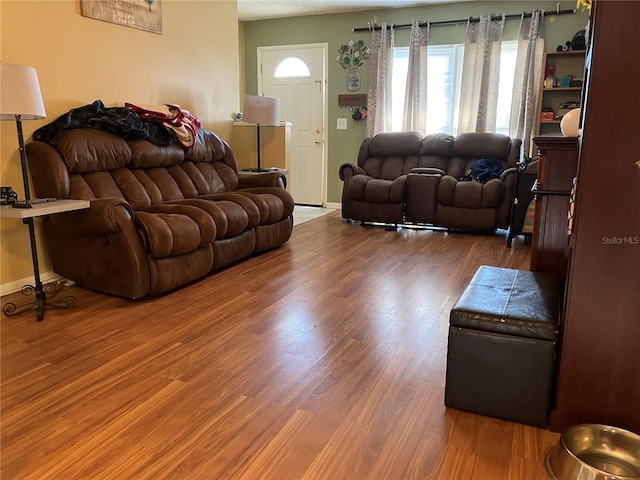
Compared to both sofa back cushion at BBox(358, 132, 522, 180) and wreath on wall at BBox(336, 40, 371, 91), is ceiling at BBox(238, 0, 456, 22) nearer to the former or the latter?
wreath on wall at BBox(336, 40, 371, 91)

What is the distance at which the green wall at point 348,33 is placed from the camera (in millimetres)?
5340

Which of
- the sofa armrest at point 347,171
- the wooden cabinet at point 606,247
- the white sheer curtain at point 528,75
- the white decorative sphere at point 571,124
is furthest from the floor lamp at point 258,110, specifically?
the wooden cabinet at point 606,247

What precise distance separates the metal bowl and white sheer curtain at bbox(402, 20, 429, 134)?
4.92 meters

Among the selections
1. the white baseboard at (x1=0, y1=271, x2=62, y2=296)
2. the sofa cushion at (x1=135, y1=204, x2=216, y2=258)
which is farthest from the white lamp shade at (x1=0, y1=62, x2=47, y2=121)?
the white baseboard at (x1=0, y1=271, x2=62, y2=296)

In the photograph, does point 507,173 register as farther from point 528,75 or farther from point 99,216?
point 99,216

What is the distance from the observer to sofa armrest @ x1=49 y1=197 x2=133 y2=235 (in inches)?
107

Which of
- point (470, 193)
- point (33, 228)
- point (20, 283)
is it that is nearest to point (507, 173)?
point (470, 193)

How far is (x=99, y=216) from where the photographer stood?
2727 mm

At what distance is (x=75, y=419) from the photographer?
171 centimetres

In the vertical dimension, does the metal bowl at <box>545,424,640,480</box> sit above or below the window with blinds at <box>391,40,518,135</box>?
below

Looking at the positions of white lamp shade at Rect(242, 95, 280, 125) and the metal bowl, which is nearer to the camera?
the metal bowl

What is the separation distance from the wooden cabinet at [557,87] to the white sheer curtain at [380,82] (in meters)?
1.74

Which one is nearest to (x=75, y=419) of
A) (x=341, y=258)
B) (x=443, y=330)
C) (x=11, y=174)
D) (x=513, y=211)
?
(x=443, y=330)

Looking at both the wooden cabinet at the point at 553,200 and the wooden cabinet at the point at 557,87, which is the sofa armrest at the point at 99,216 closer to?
the wooden cabinet at the point at 553,200
